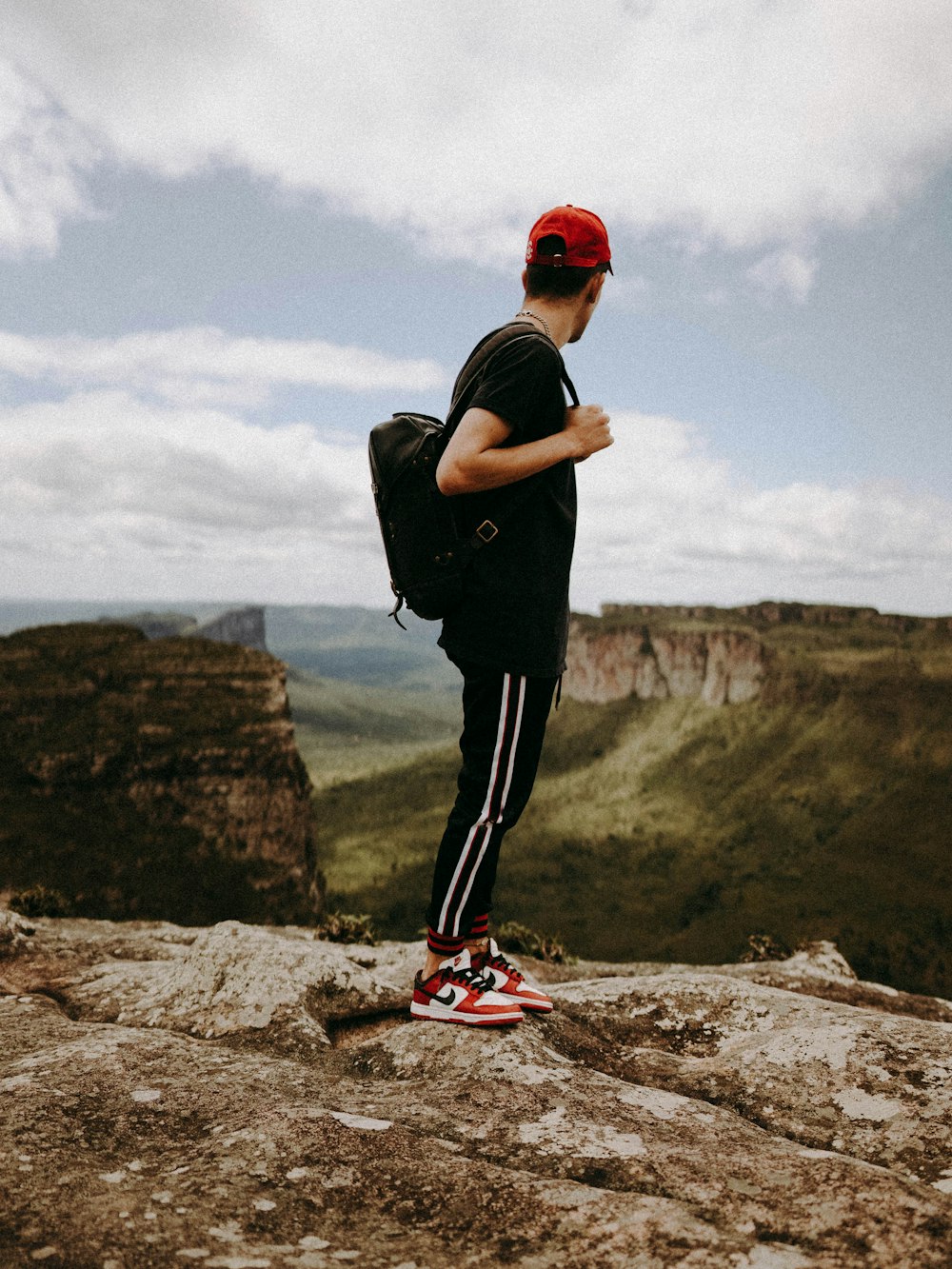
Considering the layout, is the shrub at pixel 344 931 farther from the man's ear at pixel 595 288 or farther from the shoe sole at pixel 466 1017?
the man's ear at pixel 595 288

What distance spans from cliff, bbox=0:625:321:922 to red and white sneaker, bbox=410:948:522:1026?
46.5 meters

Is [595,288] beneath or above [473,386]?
above

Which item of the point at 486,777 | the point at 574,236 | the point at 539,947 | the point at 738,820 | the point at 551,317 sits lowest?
the point at 738,820

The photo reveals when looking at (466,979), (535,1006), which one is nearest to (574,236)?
(466,979)

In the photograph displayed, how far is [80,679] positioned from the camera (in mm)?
55594

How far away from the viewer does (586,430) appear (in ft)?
12.5

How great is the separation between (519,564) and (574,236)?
68.0 inches

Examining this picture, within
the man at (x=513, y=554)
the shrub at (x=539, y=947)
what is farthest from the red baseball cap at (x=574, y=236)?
the shrub at (x=539, y=947)

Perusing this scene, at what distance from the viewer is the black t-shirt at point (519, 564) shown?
3.81 meters

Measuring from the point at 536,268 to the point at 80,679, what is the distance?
5964 cm

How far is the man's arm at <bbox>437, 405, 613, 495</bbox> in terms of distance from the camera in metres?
3.58

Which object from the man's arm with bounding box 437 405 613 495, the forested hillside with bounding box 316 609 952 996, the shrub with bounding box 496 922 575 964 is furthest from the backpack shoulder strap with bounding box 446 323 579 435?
the forested hillside with bounding box 316 609 952 996

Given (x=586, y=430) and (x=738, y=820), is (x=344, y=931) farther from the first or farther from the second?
(x=738, y=820)

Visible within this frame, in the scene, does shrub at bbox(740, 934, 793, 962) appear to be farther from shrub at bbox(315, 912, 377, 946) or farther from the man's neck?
the man's neck
